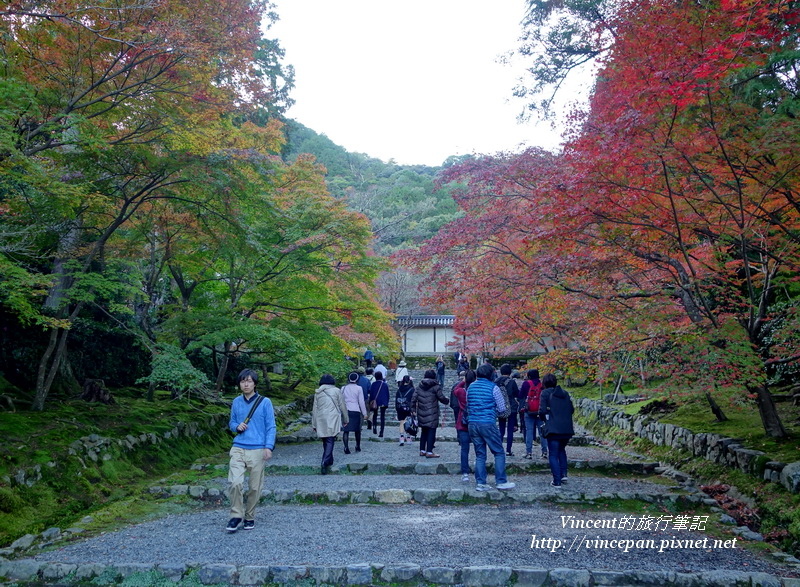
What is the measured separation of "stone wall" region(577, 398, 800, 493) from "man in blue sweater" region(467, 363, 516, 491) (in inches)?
123

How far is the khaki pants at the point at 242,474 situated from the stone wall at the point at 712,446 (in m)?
5.90

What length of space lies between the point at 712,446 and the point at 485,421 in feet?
13.7

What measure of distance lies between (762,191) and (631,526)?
4410mm

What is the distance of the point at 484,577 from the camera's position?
4.29 m

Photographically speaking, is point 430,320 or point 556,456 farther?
point 430,320

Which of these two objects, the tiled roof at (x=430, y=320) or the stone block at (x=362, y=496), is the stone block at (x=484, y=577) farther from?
the tiled roof at (x=430, y=320)

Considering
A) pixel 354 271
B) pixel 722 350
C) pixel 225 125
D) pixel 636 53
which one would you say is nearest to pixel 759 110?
pixel 636 53

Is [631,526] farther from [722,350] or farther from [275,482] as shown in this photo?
[275,482]

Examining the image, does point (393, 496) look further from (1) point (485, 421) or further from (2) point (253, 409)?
(2) point (253, 409)

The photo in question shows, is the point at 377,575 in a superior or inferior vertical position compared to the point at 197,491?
superior

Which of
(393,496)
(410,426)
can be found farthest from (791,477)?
(410,426)

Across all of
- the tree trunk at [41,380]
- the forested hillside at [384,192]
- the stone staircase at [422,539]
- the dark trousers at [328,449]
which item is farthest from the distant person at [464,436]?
the forested hillside at [384,192]

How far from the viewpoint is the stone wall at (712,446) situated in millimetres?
6284

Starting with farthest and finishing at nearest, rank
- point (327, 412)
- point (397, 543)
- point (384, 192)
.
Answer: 1. point (384, 192)
2. point (327, 412)
3. point (397, 543)
